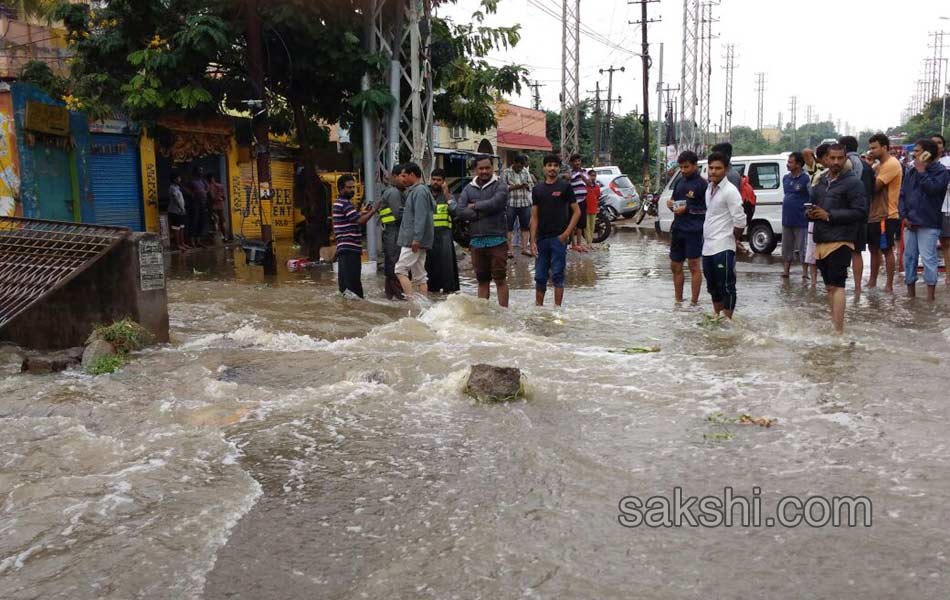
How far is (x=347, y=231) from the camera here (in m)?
9.47

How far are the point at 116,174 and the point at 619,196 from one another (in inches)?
578

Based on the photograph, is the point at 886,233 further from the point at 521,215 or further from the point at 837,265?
the point at 521,215

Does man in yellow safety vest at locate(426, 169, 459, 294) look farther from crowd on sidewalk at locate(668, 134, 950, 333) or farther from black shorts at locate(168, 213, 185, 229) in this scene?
black shorts at locate(168, 213, 185, 229)

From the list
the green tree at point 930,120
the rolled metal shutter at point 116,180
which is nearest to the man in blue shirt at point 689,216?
the rolled metal shutter at point 116,180

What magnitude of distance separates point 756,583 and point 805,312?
636 centimetres

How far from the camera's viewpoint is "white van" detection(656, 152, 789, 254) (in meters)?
15.1

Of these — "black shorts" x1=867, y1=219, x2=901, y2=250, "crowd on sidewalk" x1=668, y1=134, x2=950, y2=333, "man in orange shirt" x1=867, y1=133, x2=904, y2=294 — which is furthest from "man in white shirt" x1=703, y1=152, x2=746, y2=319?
"black shorts" x1=867, y1=219, x2=901, y2=250

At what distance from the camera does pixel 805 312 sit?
28.9ft

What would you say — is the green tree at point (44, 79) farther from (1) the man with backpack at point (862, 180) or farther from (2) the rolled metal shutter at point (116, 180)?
(1) the man with backpack at point (862, 180)

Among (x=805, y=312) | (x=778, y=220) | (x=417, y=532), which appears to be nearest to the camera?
(x=417, y=532)

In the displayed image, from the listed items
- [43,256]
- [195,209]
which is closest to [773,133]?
[195,209]

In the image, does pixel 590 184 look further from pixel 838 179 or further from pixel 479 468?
pixel 479 468

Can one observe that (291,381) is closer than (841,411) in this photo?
No

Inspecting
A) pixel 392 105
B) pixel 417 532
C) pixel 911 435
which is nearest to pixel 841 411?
pixel 911 435
